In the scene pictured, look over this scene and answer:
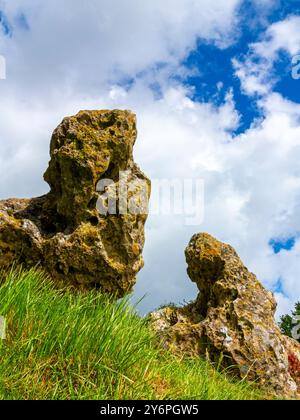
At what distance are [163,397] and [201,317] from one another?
13.2 feet

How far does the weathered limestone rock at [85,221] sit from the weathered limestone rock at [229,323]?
133 centimetres

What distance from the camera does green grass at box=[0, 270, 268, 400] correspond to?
18.5 feet

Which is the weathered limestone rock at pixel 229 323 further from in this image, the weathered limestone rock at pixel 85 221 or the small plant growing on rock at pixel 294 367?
the weathered limestone rock at pixel 85 221

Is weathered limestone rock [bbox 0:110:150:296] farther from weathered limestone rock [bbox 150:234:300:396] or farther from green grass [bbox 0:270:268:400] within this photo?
green grass [bbox 0:270:268:400]

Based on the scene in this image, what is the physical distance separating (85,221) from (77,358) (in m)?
3.45

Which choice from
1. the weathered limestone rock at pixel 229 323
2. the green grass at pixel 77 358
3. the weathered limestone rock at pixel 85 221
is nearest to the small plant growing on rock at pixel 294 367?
the weathered limestone rock at pixel 229 323

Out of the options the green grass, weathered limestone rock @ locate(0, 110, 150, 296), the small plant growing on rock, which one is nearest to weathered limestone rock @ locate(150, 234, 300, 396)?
the small plant growing on rock

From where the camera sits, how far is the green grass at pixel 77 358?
5.65 meters

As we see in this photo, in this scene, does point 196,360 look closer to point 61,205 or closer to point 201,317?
point 201,317

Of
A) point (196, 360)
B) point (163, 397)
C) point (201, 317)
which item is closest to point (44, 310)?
point (163, 397)

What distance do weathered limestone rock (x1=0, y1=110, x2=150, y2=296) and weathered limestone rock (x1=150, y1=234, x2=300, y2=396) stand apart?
133 centimetres

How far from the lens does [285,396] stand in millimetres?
9102

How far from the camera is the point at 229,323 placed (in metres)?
9.30
